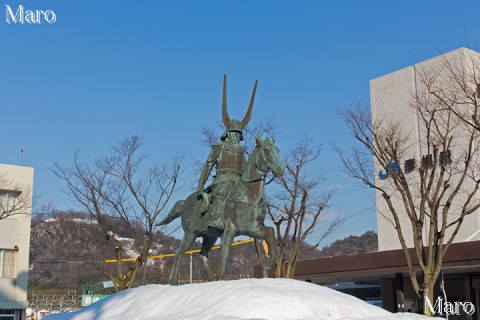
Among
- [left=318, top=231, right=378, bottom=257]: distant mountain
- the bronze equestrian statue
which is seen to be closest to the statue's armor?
the bronze equestrian statue

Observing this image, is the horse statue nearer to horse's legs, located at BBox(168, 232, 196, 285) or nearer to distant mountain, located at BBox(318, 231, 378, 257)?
horse's legs, located at BBox(168, 232, 196, 285)

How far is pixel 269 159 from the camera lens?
1126 cm

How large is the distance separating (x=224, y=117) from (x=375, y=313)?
5.90m

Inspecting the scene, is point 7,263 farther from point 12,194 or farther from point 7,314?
point 12,194

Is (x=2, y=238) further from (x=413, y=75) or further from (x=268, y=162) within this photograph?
(x=268, y=162)

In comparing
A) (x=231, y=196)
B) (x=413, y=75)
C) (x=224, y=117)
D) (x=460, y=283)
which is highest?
(x=413, y=75)

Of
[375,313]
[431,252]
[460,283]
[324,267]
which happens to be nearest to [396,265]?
[324,267]

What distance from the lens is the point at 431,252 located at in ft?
54.4

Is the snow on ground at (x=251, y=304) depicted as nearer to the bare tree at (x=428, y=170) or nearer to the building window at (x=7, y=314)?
the bare tree at (x=428, y=170)

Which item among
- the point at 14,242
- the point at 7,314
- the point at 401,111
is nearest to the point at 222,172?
the point at 401,111

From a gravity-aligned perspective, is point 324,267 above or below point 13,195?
below

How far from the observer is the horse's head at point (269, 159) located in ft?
36.7

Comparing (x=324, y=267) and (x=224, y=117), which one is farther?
(x=324, y=267)

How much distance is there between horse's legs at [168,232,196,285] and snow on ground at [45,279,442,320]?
9.02ft
